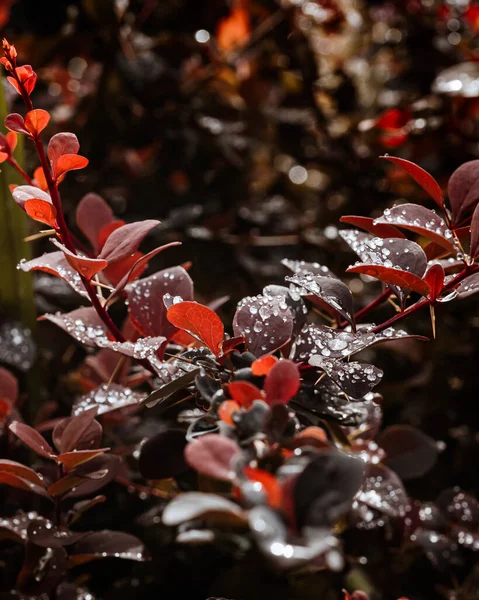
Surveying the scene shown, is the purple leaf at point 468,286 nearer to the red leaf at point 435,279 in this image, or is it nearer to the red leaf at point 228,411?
the red leaf at point 435,279

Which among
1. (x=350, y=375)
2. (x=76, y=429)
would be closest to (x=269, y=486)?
(x=350, y=375)

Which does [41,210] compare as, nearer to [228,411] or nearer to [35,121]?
[35,121]

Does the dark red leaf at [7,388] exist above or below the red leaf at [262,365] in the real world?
below

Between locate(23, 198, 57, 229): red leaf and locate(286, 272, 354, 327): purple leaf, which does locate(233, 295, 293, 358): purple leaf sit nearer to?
locate(286, 272, 354, 327): purple leaf

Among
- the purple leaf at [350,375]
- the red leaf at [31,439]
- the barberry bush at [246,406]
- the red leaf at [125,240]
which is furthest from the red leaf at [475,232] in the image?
the red leaf at [31,439]

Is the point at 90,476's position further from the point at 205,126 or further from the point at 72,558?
the point at 205,126

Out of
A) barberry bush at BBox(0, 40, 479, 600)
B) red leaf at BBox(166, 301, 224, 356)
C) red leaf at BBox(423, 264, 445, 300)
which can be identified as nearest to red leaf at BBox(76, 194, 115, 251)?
barberry bush at BBox(0, 40, 479, 600)

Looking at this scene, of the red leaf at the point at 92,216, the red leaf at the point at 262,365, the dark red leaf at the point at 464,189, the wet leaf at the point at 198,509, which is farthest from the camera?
the red leaf at the point at 92,216
